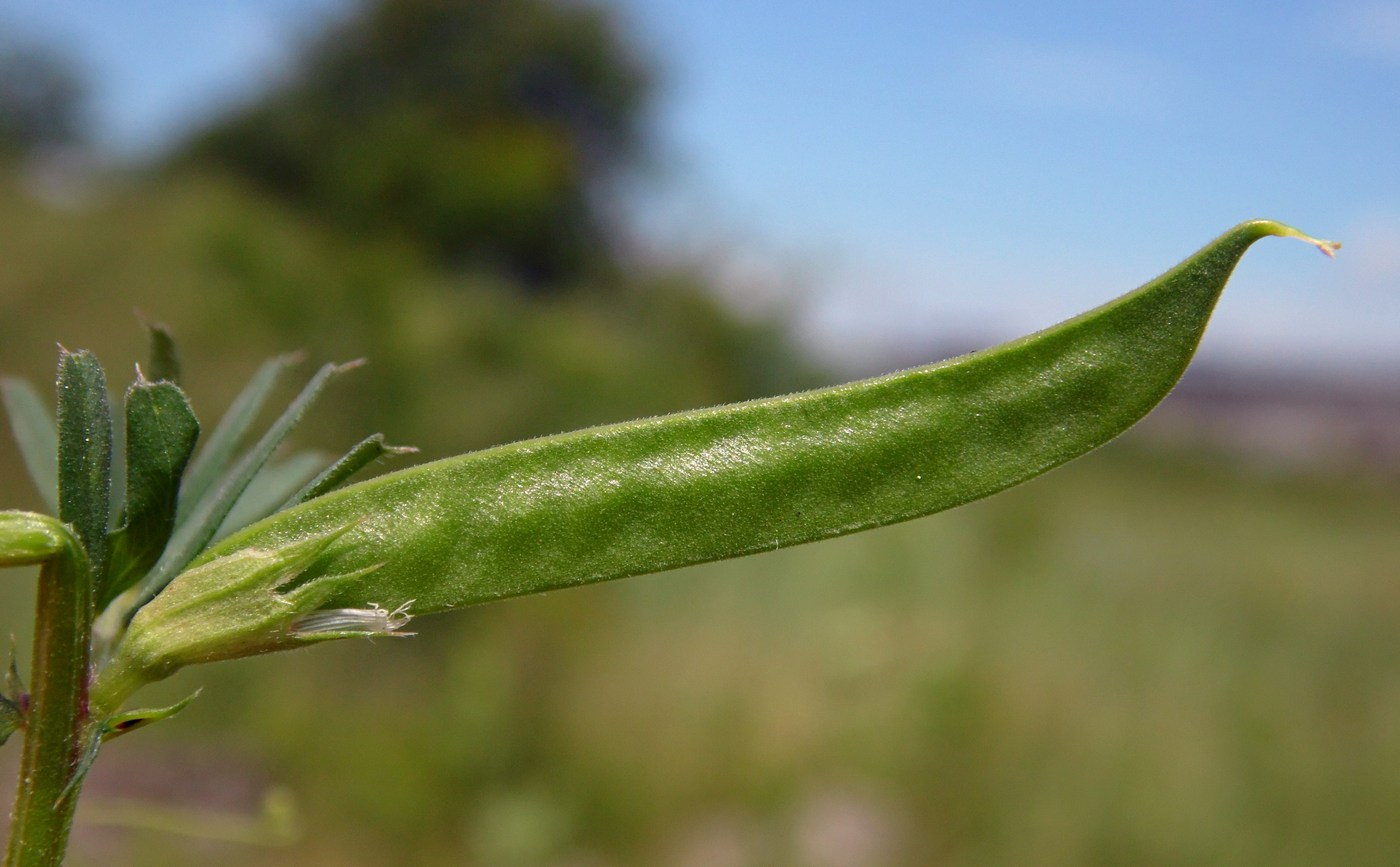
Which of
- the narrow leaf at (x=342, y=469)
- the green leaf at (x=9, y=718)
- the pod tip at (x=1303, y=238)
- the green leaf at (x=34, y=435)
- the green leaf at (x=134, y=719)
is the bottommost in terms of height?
the green leaf at (x=134, y=719)

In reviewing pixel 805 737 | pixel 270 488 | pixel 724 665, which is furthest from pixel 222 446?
pixel 724 665

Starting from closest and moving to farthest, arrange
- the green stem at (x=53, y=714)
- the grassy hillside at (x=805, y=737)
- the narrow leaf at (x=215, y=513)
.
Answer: the green stem at (x=53, y=714) → the narrow leaf at (x=215, y=513) → the grassy hillside at (x=805, y=737)

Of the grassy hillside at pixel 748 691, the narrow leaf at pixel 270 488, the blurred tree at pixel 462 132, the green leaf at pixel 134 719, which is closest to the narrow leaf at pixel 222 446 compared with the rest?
the narrow leaf at pixel 270 488

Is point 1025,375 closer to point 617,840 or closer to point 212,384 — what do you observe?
point 617,840

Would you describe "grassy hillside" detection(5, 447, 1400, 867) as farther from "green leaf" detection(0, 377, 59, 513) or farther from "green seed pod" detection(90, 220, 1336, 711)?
"green seed pod" detection(90, 220, 1336, 711)

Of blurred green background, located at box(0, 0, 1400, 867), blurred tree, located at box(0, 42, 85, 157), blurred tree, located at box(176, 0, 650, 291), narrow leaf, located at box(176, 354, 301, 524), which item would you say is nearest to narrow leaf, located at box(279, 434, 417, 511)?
narrow leaf, located at box(176, 354, 301, 524)

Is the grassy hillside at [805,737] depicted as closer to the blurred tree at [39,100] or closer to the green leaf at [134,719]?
the green leaf at [134,719]

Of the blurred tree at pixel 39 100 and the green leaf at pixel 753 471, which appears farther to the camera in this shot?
the blurred tree at pixel 39 100
